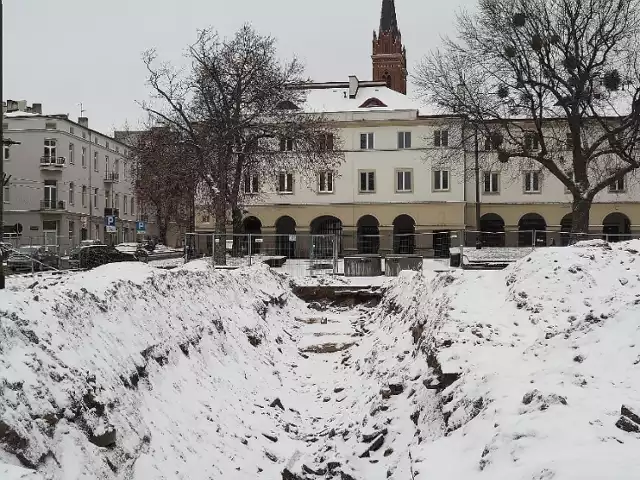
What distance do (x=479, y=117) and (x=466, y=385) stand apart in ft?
91.0

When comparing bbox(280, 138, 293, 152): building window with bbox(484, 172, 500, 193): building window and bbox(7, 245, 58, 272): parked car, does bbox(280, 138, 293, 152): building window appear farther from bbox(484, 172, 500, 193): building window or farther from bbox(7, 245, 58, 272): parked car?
bbox(484, 172, 500, 193): building window

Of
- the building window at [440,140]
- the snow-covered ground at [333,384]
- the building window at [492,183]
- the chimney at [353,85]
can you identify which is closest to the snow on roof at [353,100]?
the chimney at [353,85]

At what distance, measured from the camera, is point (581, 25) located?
31844 millimetres

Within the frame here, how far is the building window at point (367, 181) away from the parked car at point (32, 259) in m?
30.8

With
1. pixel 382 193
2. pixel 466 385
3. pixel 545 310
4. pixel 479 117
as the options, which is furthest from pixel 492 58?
pixel 466 385

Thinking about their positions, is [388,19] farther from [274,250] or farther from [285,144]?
[274,250]

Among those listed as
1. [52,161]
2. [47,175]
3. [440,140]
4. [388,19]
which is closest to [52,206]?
[47,175]

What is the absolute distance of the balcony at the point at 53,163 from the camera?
203 ft

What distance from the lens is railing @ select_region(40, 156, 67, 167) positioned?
61.8 meters

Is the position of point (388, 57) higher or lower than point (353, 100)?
higher

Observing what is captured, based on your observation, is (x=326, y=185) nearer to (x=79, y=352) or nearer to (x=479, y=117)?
(x=479, y=117)

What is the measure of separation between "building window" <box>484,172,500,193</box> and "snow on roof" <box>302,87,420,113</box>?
352 inches

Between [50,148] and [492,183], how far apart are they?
143 feet

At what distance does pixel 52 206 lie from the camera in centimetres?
6162
